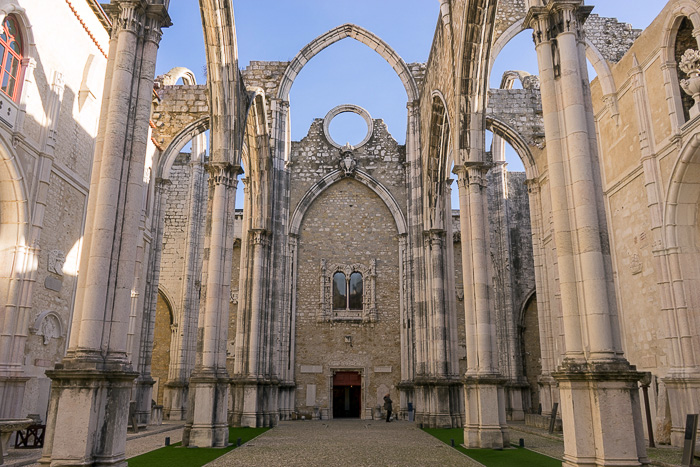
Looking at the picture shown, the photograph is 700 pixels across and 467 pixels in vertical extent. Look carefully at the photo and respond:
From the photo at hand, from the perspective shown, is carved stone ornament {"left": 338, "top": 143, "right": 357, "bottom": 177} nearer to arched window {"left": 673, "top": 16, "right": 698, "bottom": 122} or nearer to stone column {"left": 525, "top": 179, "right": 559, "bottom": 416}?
stone column {"left": 525, "top": 179, "right": 559, "bottom": 416}

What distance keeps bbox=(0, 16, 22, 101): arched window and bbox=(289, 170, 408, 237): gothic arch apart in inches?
496

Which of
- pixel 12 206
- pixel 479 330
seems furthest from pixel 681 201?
pixel 12 206

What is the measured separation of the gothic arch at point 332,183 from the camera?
2244 cm

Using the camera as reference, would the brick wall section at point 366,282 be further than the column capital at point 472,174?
Yes

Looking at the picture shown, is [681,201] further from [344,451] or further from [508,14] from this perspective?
[508,14]

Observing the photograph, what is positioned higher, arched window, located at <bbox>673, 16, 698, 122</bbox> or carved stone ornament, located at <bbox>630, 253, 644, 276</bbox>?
arched window, located at <bbox>673, 16, 698, 122</bbox>

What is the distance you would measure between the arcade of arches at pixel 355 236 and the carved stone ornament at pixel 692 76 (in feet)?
0.25

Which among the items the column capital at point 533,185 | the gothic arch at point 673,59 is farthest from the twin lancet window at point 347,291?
the gothic arch at point 673,59

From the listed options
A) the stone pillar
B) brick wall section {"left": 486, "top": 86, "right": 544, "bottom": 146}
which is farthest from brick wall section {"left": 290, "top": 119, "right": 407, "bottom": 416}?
the stone pillar

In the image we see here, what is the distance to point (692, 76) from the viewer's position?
10156 mm

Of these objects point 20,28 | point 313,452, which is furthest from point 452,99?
point 20,28

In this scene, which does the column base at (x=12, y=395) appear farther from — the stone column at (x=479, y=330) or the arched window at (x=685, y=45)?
the arched window at (x=685, y=45)

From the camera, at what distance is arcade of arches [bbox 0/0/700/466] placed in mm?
6367

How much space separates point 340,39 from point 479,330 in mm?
14250
